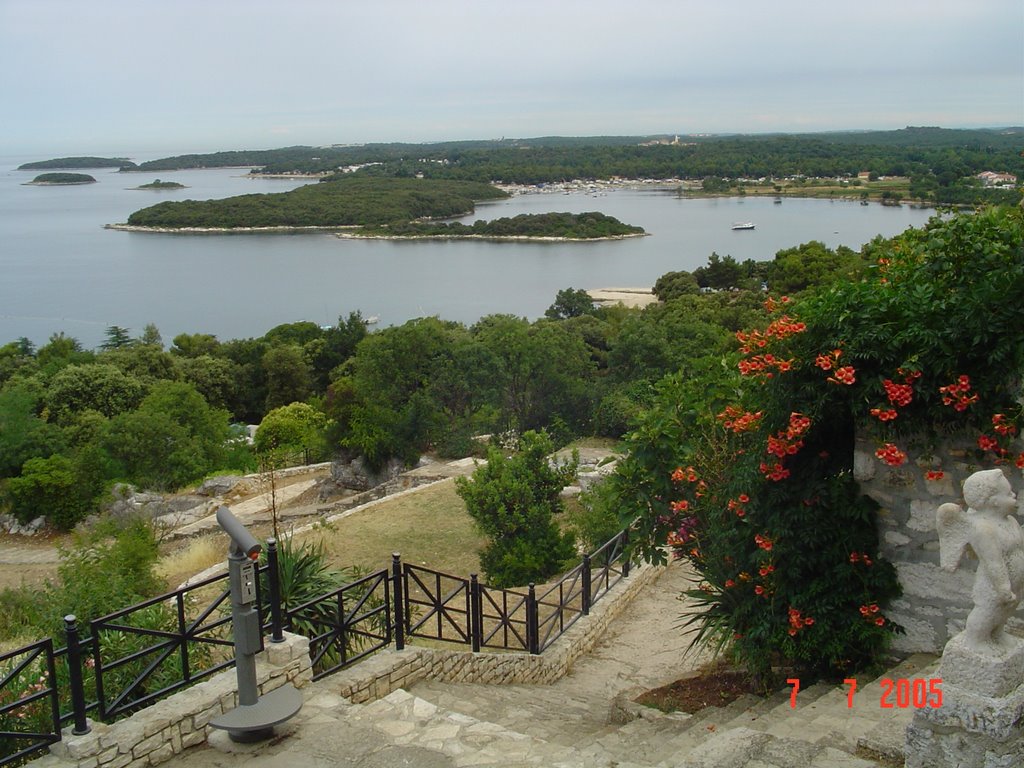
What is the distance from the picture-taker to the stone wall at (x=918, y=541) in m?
5.27

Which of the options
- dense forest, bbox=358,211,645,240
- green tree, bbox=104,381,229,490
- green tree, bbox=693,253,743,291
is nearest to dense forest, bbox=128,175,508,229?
dense forest, bbox=358,211,645,240

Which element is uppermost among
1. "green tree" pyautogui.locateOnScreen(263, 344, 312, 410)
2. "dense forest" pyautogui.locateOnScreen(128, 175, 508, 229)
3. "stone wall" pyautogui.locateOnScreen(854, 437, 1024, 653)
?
"dense forest" pyautogui.locateOnScreen(128, 175, 508, 229)

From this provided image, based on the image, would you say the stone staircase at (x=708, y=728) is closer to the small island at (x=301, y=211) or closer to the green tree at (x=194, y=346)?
the green tree at (x=194, y=346)

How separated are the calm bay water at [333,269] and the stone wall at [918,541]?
49283 millimetres

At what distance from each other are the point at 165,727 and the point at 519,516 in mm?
6468

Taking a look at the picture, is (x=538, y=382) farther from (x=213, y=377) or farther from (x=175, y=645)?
(x=213, y=377)

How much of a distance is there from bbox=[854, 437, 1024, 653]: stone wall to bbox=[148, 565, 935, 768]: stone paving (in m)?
0.22

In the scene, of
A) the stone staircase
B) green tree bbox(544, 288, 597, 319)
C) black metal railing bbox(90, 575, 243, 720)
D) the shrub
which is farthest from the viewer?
green tree bbox(544, 288, 597, 319)

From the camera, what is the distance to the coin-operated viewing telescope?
4.78 metres

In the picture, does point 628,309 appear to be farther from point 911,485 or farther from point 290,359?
point 911,485

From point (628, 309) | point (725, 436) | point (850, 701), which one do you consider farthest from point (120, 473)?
point (628, 309)

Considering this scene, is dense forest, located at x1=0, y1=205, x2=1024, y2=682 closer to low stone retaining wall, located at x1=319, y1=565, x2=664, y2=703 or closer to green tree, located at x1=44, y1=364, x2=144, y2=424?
low stone retaining wall, located at x1=319, y1=565, x2=664, y2=703

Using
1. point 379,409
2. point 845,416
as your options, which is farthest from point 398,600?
point 379,409

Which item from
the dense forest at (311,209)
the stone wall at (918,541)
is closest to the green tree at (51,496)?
the stone wall at (918,541)
